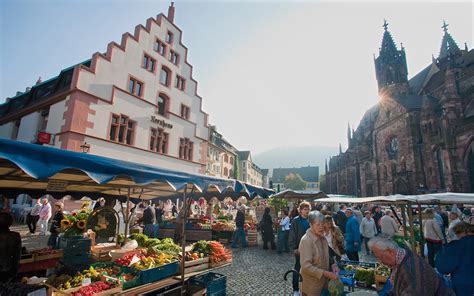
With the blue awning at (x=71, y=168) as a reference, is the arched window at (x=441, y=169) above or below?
above

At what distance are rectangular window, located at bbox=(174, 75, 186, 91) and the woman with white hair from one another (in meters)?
22.1

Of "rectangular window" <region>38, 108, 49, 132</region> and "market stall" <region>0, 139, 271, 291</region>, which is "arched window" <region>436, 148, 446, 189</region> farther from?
"rectangular window" <region>38, 108, 49, 132</region>

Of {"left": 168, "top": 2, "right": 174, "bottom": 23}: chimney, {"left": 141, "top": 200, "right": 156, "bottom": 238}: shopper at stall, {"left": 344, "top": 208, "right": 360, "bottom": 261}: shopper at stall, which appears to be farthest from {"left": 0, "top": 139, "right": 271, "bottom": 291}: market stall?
{"left": 168, "top": 2, "right": 174, "bottom": 23}: chimney

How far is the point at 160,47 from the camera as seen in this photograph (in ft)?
73.0

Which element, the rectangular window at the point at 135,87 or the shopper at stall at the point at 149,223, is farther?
the rectangular window at the point at 135,87

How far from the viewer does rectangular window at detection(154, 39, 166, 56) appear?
21805 mm

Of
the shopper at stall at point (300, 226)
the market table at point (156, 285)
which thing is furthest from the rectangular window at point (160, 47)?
the market table at point (156, 285)

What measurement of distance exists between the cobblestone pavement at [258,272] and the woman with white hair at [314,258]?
0.85 metres

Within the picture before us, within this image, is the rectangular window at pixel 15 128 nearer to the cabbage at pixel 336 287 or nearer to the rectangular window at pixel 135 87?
the rectangular window at pixel 135 87

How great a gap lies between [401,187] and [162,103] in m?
34.6

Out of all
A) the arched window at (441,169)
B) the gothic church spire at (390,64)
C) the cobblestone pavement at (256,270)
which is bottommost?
the cobblestone pavement at (256,270)

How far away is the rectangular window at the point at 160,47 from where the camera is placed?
21.8 m

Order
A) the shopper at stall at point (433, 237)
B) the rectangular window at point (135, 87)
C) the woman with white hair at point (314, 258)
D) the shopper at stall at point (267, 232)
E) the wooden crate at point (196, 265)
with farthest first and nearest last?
the rectangular window at point (135, 87) < the shopper at stall at point (267, 232) < the shopper at stall at point (433, 237) < the wooden crate at point (196, 265) < the woman with white hair at point (314, 258)

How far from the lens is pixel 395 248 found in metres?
2.64
